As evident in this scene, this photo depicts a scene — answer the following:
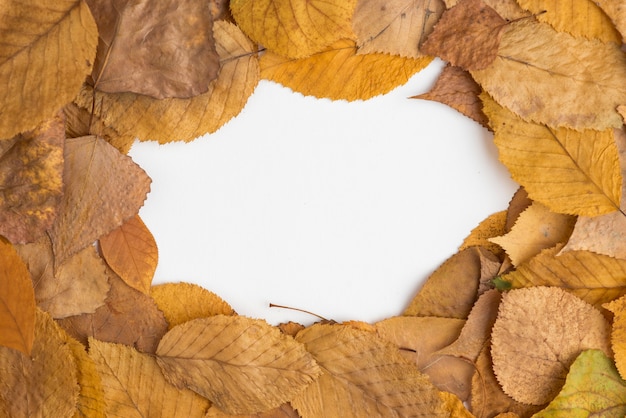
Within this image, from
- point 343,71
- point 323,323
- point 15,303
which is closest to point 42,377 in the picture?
point 15,303

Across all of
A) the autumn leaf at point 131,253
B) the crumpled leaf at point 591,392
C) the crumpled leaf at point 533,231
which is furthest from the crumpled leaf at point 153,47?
the crumpled leaf at point 591,392

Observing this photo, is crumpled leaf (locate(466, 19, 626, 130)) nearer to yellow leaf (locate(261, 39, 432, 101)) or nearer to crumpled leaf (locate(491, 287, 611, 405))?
yellow leaf (locate(261, 39, 432, 101))

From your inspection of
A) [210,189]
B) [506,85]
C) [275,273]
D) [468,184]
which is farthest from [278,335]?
[506,85]

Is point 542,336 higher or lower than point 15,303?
lower

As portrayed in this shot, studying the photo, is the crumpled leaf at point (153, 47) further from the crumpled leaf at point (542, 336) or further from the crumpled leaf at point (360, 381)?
the crumpled leaf at point (542, 336)

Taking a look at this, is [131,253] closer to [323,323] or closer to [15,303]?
[15,303]

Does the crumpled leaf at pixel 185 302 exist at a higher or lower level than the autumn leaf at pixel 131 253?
lower
